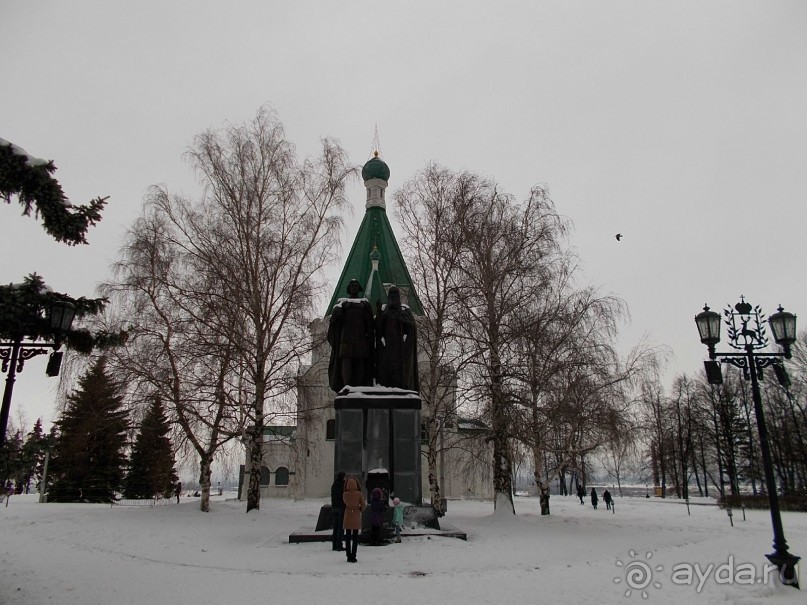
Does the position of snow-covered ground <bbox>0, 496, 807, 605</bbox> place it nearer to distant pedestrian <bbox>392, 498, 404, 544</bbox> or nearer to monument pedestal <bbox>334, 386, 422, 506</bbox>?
distant pedestrian <bbox>392, 498, 404, 544</bbox>

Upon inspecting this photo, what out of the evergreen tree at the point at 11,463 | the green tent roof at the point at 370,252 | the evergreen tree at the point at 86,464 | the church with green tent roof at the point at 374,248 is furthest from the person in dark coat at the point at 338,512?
the green tent roof at the point at 370,252

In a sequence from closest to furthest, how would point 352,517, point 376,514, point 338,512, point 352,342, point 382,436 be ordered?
point 352,517, point 338,512, point 376,514, point 382,436, point 352,342

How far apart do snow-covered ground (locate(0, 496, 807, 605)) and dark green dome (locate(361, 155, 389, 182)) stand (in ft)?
98.0

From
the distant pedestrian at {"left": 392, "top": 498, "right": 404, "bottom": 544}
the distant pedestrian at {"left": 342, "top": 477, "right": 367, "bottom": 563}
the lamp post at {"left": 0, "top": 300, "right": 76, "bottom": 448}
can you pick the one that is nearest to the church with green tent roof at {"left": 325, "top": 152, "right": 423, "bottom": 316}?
the distant pedestrian at {"left": 392, "top": 498, "right": 404, "bottom": 544}

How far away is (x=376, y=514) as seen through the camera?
10258 mm

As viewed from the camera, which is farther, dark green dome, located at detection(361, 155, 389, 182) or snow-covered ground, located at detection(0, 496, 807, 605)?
dark green dome, located at detection(361, 155, 389, 182)

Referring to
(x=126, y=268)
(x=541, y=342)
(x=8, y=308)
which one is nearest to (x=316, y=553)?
(x=8, y=308)

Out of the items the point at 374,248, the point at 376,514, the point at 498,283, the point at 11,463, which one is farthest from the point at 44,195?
the point at 374,248

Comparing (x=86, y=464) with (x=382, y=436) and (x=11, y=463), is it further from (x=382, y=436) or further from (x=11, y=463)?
(x=11, y=463)

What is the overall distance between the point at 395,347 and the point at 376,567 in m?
5.16

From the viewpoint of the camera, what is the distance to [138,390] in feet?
59.9

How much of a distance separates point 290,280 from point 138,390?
651 cm

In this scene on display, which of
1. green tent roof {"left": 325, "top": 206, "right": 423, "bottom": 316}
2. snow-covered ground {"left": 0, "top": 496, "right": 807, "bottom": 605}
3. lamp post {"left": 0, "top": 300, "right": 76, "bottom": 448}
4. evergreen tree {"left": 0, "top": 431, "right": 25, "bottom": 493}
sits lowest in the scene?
snow-covered ground {"left": 0, "top": 496, "right": 807, "bottom": 605}

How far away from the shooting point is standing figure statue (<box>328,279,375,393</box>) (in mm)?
12344
